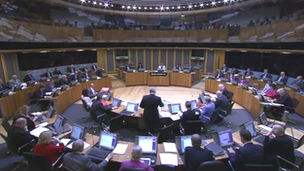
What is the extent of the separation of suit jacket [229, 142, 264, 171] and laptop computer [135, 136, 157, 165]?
53.7 inches

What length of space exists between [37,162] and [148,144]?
1.87 metres

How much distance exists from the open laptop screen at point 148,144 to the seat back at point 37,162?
1580mm

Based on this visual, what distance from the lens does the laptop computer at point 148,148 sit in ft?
10.6

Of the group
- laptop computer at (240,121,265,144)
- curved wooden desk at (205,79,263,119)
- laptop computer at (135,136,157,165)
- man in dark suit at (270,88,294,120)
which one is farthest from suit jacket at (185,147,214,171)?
man in dark suit at (270,88,294,120)

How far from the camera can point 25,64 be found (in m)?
10.8

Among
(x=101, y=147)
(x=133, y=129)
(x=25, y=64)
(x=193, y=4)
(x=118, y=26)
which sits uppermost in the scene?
(x=193, y=4)

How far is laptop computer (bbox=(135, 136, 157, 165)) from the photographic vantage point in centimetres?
323

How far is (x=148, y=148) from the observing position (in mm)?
3398

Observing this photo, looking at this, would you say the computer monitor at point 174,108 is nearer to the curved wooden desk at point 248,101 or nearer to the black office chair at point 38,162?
the curved wooden desk at point 248,101

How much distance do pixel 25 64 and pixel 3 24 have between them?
324 cm

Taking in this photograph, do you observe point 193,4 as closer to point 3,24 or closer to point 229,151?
point 3,24

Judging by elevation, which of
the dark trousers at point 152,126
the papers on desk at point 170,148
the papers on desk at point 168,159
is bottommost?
the dark trousers at point 152,126

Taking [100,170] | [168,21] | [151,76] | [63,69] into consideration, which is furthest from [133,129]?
[168,21]

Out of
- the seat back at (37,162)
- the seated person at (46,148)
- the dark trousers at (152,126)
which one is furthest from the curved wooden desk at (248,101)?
the seat back at (37,162)
